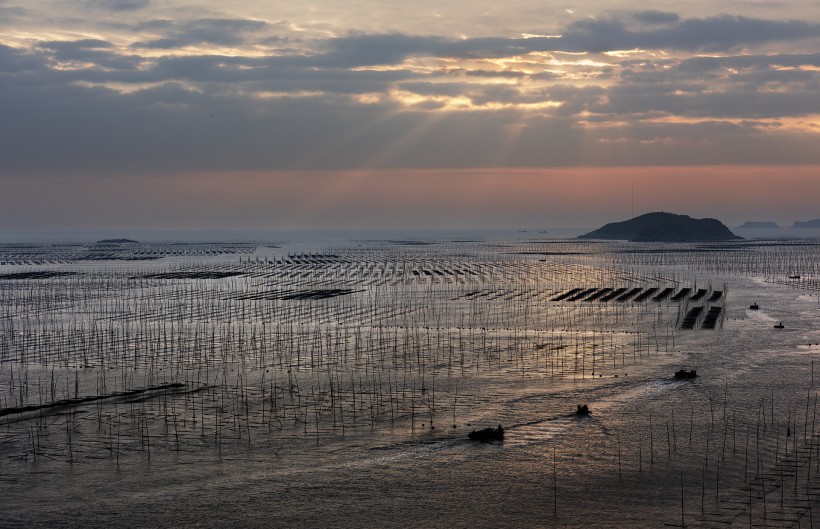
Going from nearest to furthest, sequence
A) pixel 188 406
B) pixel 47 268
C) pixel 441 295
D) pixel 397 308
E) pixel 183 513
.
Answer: pixel 183 513
pixel 188 406
pixel 397 308
pixel 441 295
pixel 47 268

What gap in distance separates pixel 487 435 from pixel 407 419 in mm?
3264

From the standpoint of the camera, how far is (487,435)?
23.5 metres

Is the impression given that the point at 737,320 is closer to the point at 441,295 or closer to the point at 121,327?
the point at 441,295

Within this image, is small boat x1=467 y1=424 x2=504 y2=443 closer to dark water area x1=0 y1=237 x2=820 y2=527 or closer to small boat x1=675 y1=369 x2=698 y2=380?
dark water area x1=0 y1=237 x2=820 y2=527

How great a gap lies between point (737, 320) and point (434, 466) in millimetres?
36260

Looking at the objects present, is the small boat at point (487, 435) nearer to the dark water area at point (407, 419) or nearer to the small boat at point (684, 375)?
the dark water area at point (407, 419)

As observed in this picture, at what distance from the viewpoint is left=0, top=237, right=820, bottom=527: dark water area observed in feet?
62.6

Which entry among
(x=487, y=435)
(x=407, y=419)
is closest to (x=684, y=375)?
(x=487, y=435)

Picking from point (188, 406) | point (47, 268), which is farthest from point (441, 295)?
point (47, 268)

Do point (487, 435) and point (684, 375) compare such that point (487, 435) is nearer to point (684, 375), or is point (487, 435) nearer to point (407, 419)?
point (407, 419)

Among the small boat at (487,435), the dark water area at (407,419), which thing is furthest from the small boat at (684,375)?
the small boat at (487,435)

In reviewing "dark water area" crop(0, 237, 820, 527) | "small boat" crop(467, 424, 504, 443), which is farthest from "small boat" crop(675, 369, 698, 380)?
"small boat" crop(467, 424, 504, 443)

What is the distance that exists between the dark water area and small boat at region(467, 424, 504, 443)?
1.31 ft

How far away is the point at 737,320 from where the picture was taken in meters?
51.6
